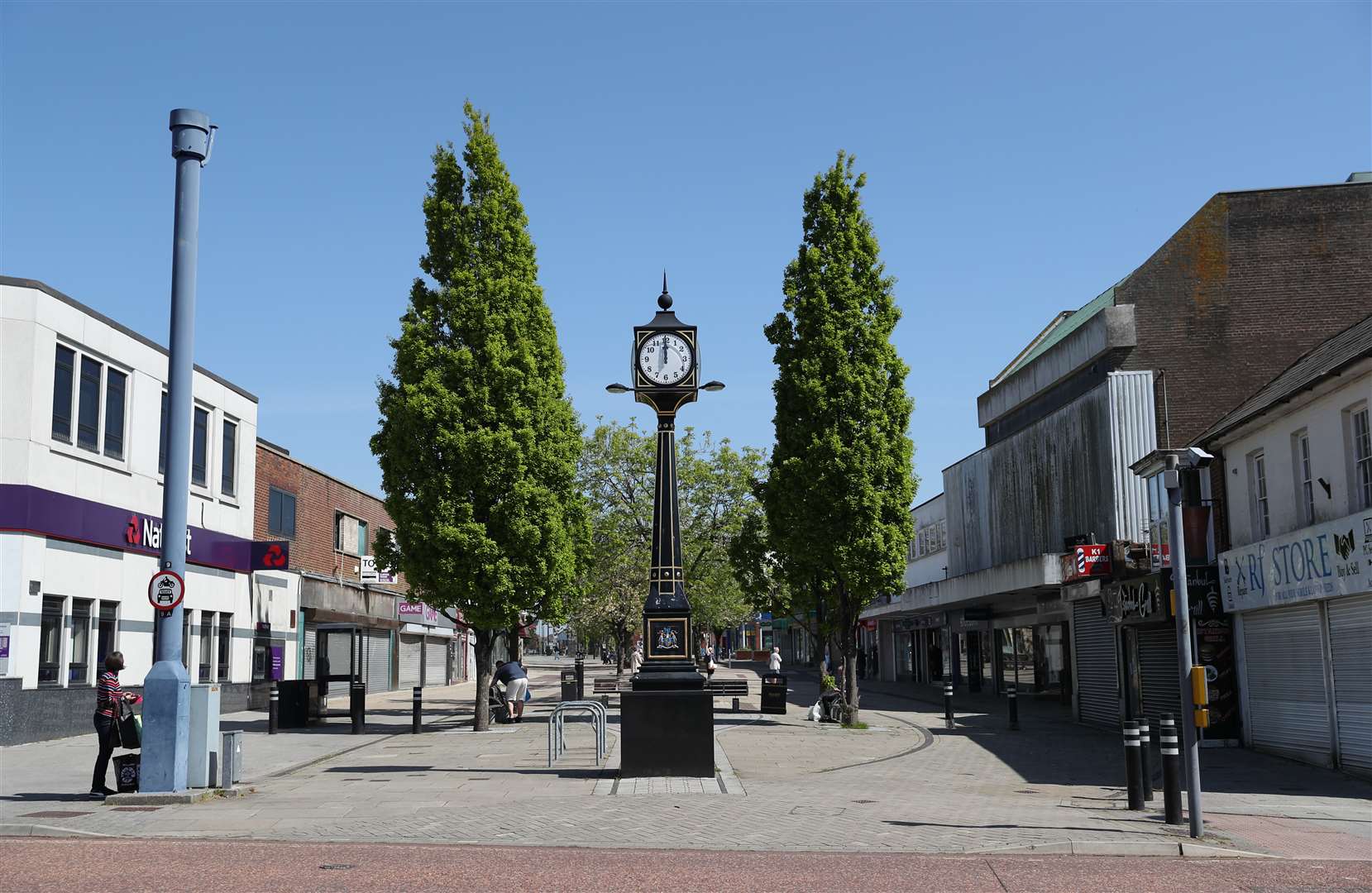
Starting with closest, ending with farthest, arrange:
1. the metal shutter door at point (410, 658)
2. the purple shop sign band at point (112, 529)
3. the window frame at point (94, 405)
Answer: the purple shop sign band at point (112, 529) → the window frame at point (94, 405) → the metal shutter door at point (410, 658)

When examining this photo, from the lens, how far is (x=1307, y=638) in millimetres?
18469

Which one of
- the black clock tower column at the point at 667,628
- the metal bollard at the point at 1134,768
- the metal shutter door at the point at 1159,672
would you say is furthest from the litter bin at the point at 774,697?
the metal bollard at the point at 1134,768

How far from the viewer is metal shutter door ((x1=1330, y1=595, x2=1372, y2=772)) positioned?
16.5 m

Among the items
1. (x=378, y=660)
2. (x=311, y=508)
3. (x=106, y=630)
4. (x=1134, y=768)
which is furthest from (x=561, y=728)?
(x=378, y=660)

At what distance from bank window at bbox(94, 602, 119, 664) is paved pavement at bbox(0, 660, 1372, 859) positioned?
139 inches

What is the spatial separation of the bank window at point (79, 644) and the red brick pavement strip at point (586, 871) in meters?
13.9

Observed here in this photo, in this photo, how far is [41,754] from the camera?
19.7 metres

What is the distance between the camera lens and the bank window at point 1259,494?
2016 centimetres

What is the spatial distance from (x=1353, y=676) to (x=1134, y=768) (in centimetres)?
570

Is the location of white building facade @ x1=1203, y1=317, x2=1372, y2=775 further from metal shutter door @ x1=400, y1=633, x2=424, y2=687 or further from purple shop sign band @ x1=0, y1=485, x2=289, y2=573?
metal shutter door @ x1=400, y1=633, x2=424, y2=687

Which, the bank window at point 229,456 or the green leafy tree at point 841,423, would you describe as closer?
the green leafy tree at point 841,423

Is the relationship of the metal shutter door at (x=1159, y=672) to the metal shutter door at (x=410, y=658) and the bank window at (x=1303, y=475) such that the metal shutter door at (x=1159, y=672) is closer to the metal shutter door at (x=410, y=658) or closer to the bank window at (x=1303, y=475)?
the bank window at (x=1303, y=475)

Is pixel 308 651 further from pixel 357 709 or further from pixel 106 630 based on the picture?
pixel 106 630

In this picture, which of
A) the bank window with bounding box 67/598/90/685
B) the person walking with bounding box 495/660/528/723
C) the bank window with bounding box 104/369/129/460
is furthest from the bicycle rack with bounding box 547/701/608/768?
the bank window with bounding box 104/369/129/460
